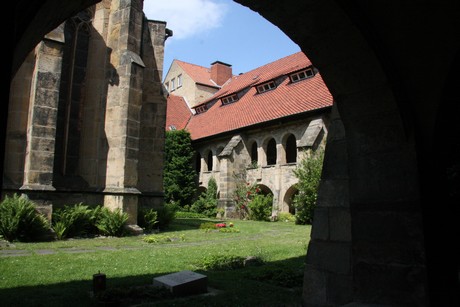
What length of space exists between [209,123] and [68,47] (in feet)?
55.2

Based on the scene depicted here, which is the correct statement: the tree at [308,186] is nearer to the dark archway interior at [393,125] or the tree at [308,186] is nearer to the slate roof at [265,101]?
the slate roof at [265,101]

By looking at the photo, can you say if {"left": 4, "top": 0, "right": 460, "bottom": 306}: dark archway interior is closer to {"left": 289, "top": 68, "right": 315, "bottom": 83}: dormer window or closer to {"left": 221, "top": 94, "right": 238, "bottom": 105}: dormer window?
{"left": 289, "top": 68, "right": 315, "bottom": 83}: dormer window

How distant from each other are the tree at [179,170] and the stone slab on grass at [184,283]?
21916mm

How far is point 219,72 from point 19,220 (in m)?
33.0

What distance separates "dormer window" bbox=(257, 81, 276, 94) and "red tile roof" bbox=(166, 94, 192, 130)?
340 inches

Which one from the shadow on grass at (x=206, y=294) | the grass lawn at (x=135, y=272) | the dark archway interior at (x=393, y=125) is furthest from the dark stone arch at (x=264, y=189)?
the dark archway interior at (x=393, y=125)

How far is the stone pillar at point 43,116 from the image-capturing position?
412 inches

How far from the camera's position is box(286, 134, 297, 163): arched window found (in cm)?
2359

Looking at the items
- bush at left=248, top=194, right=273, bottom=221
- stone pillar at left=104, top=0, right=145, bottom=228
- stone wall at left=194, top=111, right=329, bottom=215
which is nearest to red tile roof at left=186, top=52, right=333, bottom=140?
stone wall at left=194, top=111, right=329, bottom=215

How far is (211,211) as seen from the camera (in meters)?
25.2

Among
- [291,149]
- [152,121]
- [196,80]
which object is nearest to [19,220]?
[152,121]

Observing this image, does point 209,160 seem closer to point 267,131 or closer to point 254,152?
point 254,152

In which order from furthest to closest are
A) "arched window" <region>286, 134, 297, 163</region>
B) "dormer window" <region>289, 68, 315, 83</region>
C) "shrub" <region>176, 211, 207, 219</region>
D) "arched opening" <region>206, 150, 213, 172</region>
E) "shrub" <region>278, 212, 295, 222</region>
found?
"arched opening" <region>206, 150, 213, 172</region>
"arched window" <region>286, 134, 297, 163</region>
"dormer window" <region>289, 68, 315, 83</region>
"shrub" <region>176, 211, 207, 219</region>
"shrub" <region>278, 212, 295, 222</region>

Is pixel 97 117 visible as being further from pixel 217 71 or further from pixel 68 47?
pixel 217 71
